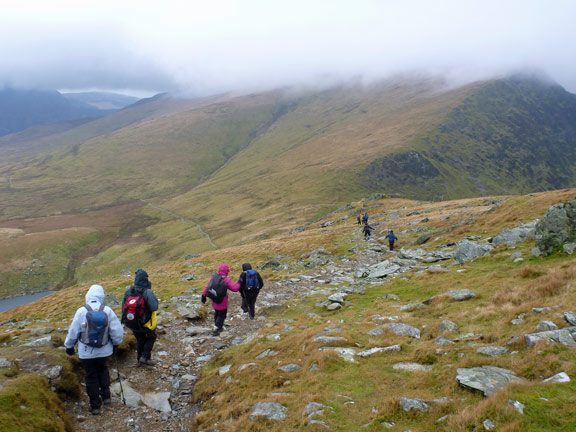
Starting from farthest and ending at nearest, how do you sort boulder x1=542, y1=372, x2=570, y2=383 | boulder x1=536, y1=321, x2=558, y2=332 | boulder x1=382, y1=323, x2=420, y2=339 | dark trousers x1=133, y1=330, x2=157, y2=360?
dark trousers x1=133, y1=330, x2=157, y2=360 → boulder x1=382, y1=323, x2=420, y2=339 → boulder x1=536, y1=321, x2=558, y2=332 → boulder x1=542, y1=372, x2=570, y2=383

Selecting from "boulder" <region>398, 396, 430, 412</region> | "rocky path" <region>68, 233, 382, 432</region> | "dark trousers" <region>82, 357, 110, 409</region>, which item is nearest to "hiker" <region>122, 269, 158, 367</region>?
"rocky path" <region>68, 233, 382, 432</region>

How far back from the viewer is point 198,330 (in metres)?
17.6

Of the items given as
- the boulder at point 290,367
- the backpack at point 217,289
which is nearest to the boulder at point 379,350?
the boulder at point 290,367

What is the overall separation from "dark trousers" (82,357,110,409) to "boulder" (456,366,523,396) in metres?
9.95

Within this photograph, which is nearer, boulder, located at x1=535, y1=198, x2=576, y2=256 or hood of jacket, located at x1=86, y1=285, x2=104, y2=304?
hood of jacket, located at x1=86, y1=285, x2=104, y2=304

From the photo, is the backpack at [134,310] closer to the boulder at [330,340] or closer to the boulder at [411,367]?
the boulder at [330,340]

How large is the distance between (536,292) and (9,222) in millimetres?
254189

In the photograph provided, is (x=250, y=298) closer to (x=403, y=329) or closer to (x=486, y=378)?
(x=403, y=329)

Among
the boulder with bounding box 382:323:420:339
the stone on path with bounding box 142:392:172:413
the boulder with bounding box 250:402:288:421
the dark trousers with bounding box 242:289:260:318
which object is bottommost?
the dark trousers with bounding box 242:289:260:318

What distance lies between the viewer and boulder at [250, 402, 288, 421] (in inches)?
318

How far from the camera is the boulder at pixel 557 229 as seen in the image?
17.3m

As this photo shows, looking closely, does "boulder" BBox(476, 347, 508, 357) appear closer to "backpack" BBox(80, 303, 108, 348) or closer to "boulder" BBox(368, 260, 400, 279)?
"backpack" BBox(80, 303, 108, 348)

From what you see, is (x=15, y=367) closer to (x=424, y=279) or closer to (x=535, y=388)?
(x=535, y=388)

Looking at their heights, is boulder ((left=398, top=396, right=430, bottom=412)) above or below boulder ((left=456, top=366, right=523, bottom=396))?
below
